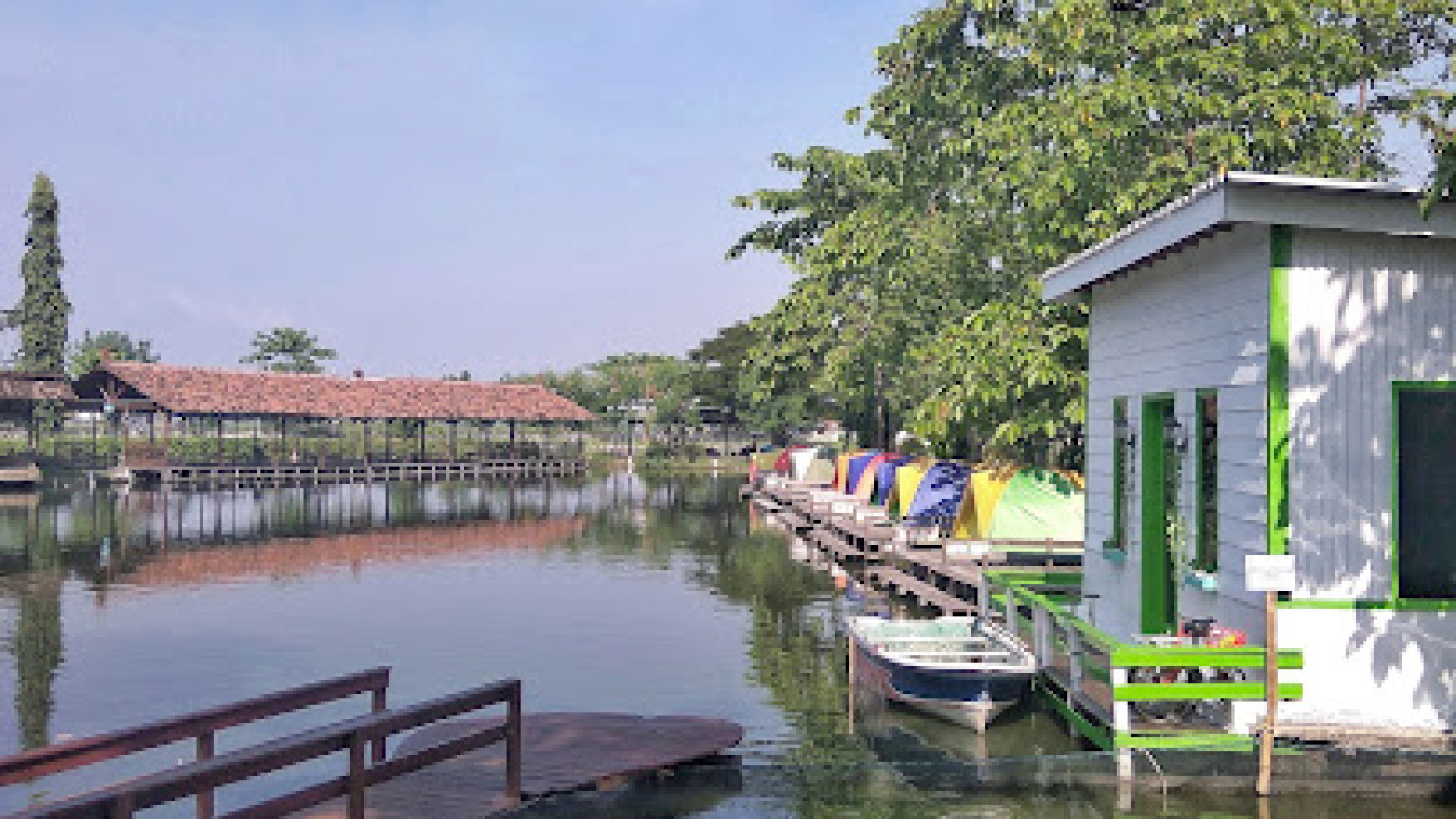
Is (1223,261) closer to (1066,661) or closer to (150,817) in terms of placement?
(1066,661)

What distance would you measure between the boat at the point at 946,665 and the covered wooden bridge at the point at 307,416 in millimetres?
56716

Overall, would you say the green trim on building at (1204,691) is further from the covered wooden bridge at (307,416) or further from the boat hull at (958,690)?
the covered wooden bridge at (307,416)

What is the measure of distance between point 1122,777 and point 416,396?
74294 mm

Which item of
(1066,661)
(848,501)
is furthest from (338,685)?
(848,501)

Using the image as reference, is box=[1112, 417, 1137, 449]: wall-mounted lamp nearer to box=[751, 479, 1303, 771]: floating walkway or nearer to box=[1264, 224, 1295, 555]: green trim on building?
box=[751, 479, 1303, 771]: floating walkway

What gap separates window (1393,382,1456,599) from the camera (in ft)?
35.0

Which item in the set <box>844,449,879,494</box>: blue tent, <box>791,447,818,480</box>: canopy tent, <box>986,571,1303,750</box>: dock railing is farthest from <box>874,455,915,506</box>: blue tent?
<box>986,571,1303,750</box>: dock railing

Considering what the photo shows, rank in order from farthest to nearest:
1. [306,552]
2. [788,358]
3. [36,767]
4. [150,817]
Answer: [788,358] → [306,552] → [150,817] → [36,767]

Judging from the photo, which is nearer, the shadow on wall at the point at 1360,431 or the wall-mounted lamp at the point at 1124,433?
the shadow on wall at the point at 1360,431

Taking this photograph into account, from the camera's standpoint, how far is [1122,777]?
10.6 metres

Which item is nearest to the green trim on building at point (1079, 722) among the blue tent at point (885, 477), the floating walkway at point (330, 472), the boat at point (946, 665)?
the boat at point (946, 665)

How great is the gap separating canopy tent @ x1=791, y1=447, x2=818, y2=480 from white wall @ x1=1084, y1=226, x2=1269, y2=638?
39.5 m

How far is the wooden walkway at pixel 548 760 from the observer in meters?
9.54

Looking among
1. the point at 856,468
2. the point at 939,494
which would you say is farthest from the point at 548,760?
the point at 856,468
